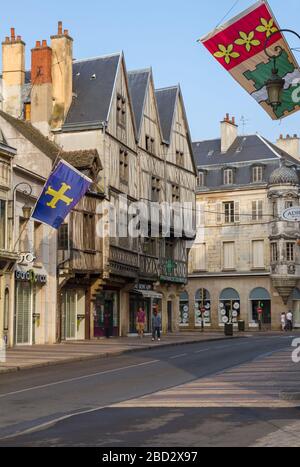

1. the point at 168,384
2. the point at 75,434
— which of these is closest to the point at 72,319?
the point at 168,384

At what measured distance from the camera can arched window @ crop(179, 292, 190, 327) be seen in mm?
62250

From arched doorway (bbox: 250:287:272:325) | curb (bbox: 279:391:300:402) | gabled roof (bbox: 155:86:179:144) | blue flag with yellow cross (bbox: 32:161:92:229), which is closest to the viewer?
curb (bbox: 279:391:300:402)

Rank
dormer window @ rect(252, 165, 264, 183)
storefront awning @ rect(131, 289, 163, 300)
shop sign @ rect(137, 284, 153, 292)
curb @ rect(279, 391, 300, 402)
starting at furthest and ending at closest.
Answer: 1. dormer window @ rect(252, 165, 264, 183)
2. shop sign @ rect(137, 284, 153, 292)
3. storefront awning @ rect(131, 289, 163, 300)
4. curb @ rect(279, 391, 300, 402)

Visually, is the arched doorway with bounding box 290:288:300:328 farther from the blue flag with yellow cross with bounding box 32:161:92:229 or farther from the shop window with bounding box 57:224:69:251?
the blue flag with yellow cross with bounding box 32:161:92:229

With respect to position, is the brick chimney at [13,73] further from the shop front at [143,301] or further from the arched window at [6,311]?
the arched window at [6,311]

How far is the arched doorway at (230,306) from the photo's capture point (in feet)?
197

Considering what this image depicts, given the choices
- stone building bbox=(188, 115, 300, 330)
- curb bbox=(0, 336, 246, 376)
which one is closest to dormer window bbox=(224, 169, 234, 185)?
stone building bbox=(188, 115, 300, 330)

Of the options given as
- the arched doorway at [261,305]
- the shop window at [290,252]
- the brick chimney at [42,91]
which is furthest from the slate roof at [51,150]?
the arched doorway at [261,305]

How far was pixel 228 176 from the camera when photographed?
61625mm

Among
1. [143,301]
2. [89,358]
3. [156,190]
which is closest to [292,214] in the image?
[89,358]

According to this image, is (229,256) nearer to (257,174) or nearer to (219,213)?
(219,213)

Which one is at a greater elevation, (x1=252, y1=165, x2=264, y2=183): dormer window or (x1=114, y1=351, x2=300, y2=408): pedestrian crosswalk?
(x1=252, y1=165, x2=264, y2=183): dormer window

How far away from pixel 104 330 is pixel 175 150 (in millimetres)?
14290

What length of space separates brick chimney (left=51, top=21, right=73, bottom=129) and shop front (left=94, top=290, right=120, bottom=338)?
8923 mm
